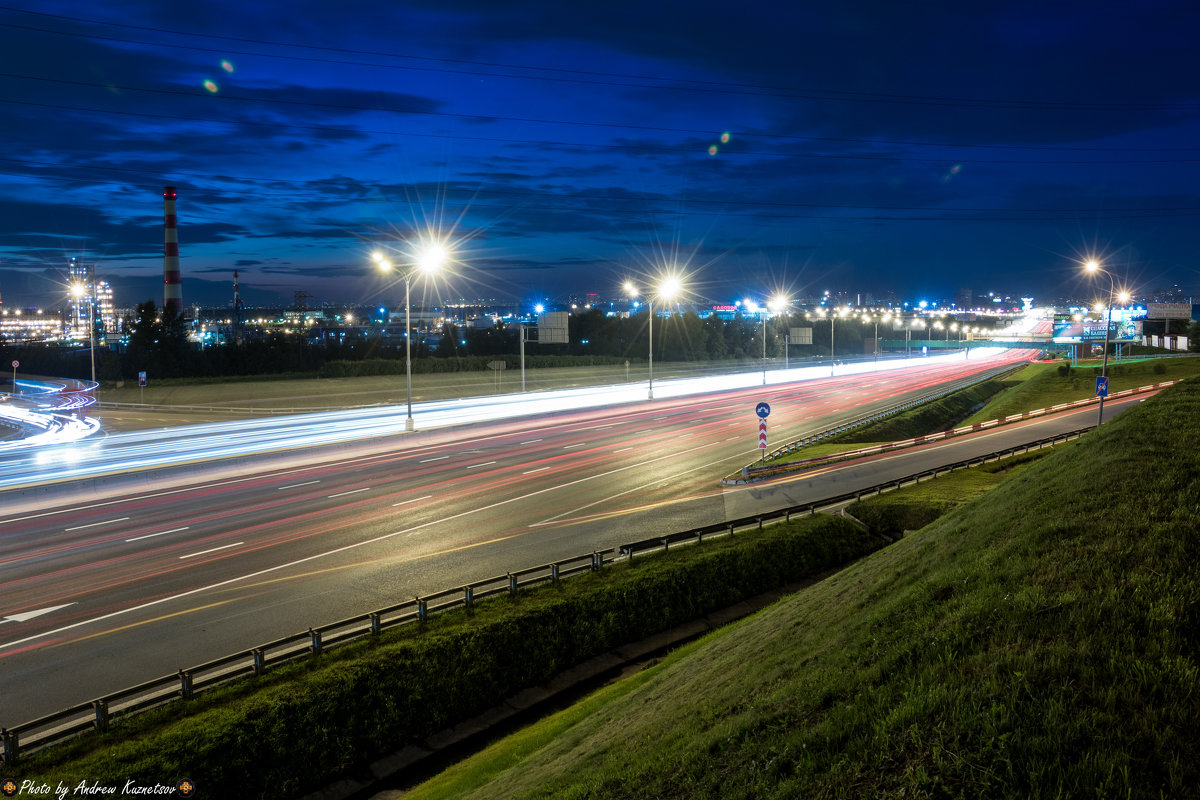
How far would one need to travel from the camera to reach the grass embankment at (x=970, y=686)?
5.23 m

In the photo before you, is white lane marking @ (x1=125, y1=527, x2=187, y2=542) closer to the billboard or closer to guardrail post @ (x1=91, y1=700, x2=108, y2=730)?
guardrail post @ (x1=91, y1=700, x2=108, y2=730)

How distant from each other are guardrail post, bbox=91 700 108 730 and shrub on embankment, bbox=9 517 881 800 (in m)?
0.16

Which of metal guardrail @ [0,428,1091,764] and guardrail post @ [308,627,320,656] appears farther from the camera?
guardrail post @ [308,627,320,656]

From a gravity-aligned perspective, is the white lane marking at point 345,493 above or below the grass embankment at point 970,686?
below

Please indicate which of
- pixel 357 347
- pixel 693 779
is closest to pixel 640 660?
pixel 693 779

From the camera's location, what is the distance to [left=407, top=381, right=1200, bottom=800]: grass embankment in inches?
206

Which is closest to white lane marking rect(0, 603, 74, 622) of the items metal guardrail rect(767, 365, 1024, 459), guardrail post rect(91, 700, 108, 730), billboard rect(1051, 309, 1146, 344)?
guardrail post rect(91, 700, 108, 730)

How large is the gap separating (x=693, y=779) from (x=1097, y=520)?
5.92m

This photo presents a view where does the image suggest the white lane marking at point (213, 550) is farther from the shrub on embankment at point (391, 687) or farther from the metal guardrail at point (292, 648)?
the shrub on embankment at point (391, 687)

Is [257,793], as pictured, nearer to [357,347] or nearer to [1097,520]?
[1097,520]

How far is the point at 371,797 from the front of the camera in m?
11.3

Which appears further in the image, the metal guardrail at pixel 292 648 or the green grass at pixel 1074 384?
the green grass at pixel 1074 384

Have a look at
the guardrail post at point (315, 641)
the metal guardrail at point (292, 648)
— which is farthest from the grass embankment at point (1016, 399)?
the guardrail post at point (315, 641)

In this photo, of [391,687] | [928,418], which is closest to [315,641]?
[391,687]
